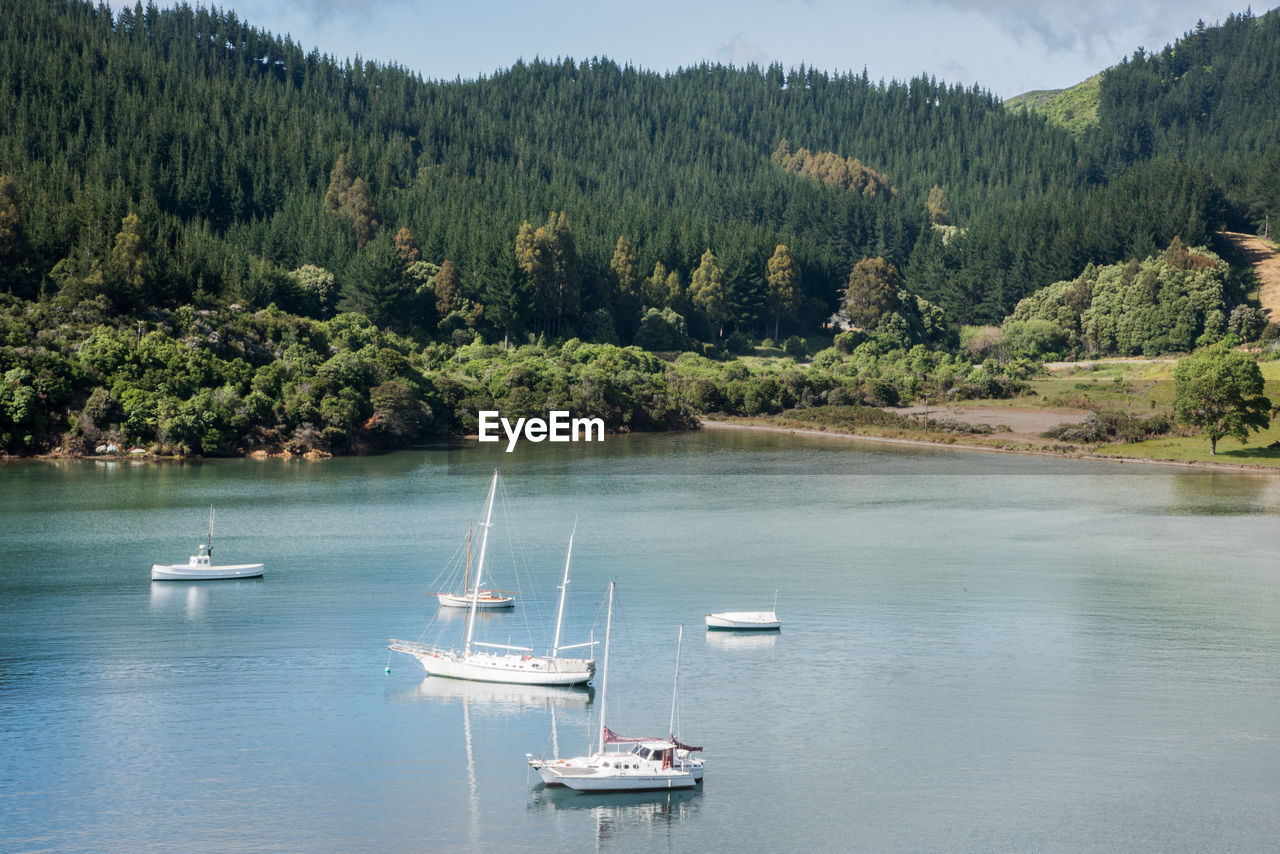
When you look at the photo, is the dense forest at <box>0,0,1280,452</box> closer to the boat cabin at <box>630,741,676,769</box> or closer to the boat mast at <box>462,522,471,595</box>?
the boat mast at <box>462,522,471,595</box>

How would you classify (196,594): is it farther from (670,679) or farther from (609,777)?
(609,777)

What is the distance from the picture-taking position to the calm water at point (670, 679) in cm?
3691

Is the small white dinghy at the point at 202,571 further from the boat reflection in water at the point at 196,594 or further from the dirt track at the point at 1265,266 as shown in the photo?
the dirt track at the point at 1265,266

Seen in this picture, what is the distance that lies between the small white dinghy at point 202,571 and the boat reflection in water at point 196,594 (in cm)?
27

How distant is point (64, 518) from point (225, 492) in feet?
42.1

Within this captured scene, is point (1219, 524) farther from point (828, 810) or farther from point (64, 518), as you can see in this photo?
point (64, 518)

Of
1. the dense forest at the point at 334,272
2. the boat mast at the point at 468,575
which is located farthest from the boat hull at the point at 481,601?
the dense forest at the point at 334,272

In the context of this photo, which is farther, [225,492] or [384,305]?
[384,305]

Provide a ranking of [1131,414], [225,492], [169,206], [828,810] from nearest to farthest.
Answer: [828,810] → [225,492] → [1131,414] → [169,206]

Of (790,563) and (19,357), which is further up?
(19,357)

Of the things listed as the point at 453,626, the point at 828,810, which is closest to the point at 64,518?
the point at 453,626

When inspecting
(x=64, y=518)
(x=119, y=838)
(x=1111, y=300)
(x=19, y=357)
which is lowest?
(x=119, y=838)

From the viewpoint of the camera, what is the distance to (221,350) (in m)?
115

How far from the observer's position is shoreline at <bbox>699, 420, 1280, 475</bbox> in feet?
343
